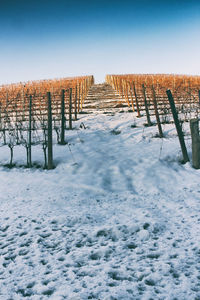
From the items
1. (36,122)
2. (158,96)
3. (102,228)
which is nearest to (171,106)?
(102,228)

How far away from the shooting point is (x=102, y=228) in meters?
3.48

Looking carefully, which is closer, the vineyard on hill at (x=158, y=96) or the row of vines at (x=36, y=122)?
the row of vines at (x=36, y=122)

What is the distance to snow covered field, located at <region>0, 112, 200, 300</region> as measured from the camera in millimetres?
2326

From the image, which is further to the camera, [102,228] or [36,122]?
[36,122]

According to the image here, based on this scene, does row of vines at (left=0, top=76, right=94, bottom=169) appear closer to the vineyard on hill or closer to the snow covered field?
the snow covered field

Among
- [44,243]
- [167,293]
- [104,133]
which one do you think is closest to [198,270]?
[167,293]

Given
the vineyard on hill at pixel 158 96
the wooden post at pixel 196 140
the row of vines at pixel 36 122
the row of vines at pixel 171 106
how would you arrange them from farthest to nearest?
1. the vineyard on hill at pixel 158 96
2. the row of vines at pixel 36 122
3. the row of vines at pixel 171 106
4. the wooden post at pixel 196 140

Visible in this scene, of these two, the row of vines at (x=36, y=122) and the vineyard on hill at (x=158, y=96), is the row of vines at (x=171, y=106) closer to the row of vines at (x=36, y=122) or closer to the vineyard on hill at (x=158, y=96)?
the vineyard on hill at (x=158, y=96)

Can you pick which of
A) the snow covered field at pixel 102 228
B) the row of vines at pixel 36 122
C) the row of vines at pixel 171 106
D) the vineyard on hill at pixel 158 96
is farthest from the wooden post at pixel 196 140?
the row of vines at pixel 36 122

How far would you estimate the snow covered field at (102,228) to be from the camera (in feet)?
7.63

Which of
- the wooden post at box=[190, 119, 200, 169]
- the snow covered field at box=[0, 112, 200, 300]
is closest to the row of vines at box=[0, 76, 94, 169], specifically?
the snow covered field at box=[0, 112, 200, 300]

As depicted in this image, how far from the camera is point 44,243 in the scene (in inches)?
124

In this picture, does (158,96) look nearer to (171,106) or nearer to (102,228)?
(171,106)

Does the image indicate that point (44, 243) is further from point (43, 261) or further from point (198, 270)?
point (198, 270)
